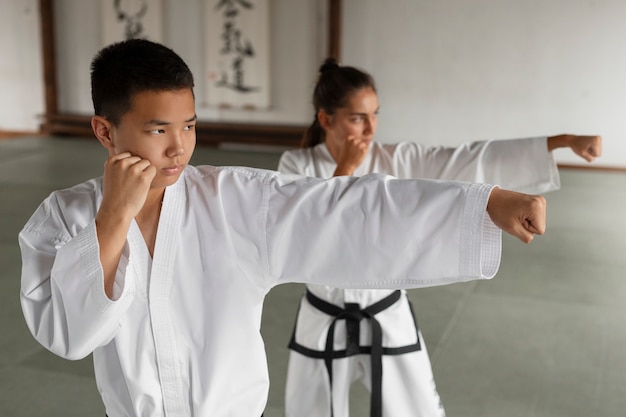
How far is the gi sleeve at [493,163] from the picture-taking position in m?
2.27

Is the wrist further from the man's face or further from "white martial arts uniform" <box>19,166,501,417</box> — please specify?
the man's face

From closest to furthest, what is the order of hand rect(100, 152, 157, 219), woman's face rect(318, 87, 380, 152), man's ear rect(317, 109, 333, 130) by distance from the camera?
1. hand rect(100, 152, 157, 219)
2. woman's face rect(318, 87, 380, 152)
3. man's ear rect(317, 109, 333, 130)

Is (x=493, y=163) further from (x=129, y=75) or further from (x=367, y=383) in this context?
(x=129, y=75)

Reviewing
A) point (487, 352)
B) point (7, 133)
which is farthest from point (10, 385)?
point (7, 133)

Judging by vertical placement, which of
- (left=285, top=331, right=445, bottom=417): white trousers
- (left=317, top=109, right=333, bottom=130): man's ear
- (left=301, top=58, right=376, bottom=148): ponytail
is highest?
(left=301, top=58, right=376, bottom=148): ponytail

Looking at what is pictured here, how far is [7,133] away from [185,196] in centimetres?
1030

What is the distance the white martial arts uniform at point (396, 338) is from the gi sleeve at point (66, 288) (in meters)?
0.94

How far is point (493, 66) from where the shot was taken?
854cm

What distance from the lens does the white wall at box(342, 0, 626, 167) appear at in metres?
8.14

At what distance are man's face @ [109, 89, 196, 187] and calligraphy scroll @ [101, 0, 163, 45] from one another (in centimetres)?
864

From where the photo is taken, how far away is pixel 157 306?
4.89 feet

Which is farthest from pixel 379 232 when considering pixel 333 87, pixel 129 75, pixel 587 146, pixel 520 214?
pixel 333 87

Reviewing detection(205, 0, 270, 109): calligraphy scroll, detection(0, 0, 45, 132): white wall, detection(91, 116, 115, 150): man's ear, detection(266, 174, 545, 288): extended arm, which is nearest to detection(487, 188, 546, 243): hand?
detection(266, 174, 545, 288): extended arm

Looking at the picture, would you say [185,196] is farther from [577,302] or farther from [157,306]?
[577,302]
